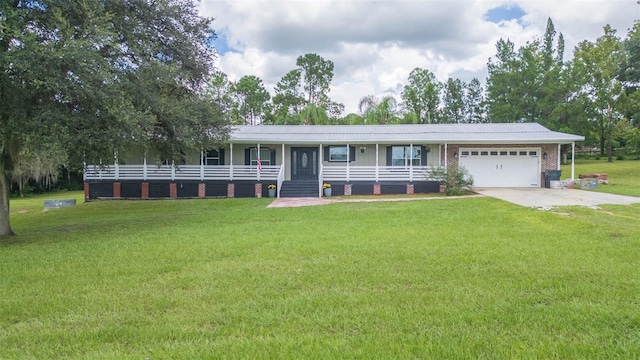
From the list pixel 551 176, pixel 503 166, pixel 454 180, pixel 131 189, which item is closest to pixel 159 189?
pixel 131 189

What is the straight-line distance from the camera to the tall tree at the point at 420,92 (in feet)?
134

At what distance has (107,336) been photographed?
131 inches

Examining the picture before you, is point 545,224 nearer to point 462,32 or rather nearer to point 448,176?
point 448,176

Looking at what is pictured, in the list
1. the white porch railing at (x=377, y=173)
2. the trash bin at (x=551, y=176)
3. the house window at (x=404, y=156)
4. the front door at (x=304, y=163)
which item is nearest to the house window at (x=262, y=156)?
the front door at (x=304, y=163)

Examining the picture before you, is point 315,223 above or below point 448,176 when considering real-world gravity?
below

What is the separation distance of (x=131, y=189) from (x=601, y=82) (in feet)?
123

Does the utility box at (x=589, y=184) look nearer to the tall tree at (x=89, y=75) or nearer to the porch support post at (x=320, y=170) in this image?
the porch support post at (x=320, y=170)

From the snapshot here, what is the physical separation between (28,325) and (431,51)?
27.4 m

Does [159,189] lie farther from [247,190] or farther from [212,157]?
[247,190]

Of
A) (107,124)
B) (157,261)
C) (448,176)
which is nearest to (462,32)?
(448,176)

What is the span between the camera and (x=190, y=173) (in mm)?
A: 18500

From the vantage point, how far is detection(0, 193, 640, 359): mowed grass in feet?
10.0

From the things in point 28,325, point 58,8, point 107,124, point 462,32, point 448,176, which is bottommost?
point 28,325

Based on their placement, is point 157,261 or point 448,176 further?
point 448,176
